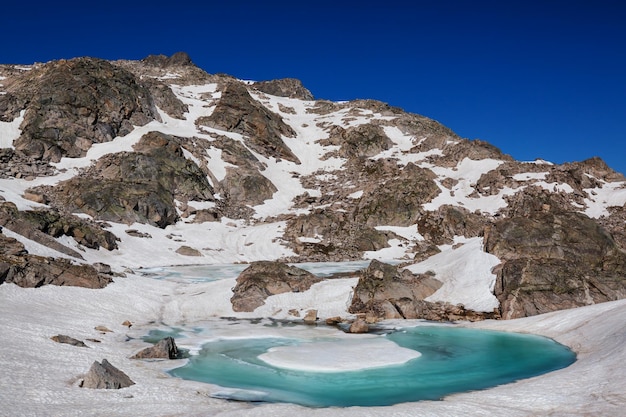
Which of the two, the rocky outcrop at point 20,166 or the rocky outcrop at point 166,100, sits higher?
the rocky outcrop at point 166,100

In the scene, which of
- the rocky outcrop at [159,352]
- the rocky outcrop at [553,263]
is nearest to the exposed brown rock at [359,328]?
the rocky outcrop at [553,263]

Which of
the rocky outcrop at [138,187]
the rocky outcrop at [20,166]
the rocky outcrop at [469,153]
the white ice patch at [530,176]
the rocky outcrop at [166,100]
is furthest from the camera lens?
the rocky outcrop at [166,100]

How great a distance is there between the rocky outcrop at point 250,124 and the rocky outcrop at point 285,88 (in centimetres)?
5284

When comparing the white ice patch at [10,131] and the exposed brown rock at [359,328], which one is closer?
the exposed brown rock at [359,328]

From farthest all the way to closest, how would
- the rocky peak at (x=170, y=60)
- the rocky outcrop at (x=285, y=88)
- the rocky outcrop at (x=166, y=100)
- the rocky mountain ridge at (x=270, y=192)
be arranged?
the rocky peak at (x=170, y=60) → the rocky outcrop at (x=285, y=88) → the rocky outcrop at (x=166, y=100) → the rocky mountain ridge at (x=270, y=192)

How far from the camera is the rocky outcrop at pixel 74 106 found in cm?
8556

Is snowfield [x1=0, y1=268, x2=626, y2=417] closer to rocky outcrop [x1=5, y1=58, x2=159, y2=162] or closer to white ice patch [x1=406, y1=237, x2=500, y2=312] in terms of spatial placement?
white ice patch [x1=406, y1=237, x2=500, y2=312]

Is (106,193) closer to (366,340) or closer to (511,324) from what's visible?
(366,340)

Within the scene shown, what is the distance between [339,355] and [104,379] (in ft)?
38.0

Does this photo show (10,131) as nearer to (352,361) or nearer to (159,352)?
(159,352)

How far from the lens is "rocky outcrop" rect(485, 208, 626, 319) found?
3262cm

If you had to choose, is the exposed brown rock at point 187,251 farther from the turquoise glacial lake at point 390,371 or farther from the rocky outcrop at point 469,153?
the rocky outcrop at point 469,153

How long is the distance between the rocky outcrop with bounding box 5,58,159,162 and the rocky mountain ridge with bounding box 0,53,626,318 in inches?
12.7

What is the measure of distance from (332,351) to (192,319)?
1410cm
